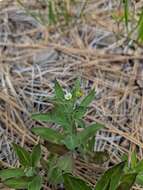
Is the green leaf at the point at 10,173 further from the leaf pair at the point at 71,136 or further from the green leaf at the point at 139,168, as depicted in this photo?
the green leaf at the point at 139,168

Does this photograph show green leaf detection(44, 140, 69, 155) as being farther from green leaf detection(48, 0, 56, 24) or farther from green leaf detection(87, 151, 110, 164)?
green leaf detection(48, 0, 56, 24)

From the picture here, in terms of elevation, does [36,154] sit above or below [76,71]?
below

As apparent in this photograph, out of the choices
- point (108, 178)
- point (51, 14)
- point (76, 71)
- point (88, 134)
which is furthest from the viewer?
point (51, 14)

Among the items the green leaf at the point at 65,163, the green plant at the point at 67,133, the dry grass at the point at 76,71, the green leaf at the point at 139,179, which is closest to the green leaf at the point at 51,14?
the dry grass at the point at 76,71

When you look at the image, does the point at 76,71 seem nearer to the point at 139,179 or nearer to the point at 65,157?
the point at 65,157

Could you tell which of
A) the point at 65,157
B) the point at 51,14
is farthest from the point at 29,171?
the point at 51,14

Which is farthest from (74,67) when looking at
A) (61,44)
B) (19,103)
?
(19,103)
